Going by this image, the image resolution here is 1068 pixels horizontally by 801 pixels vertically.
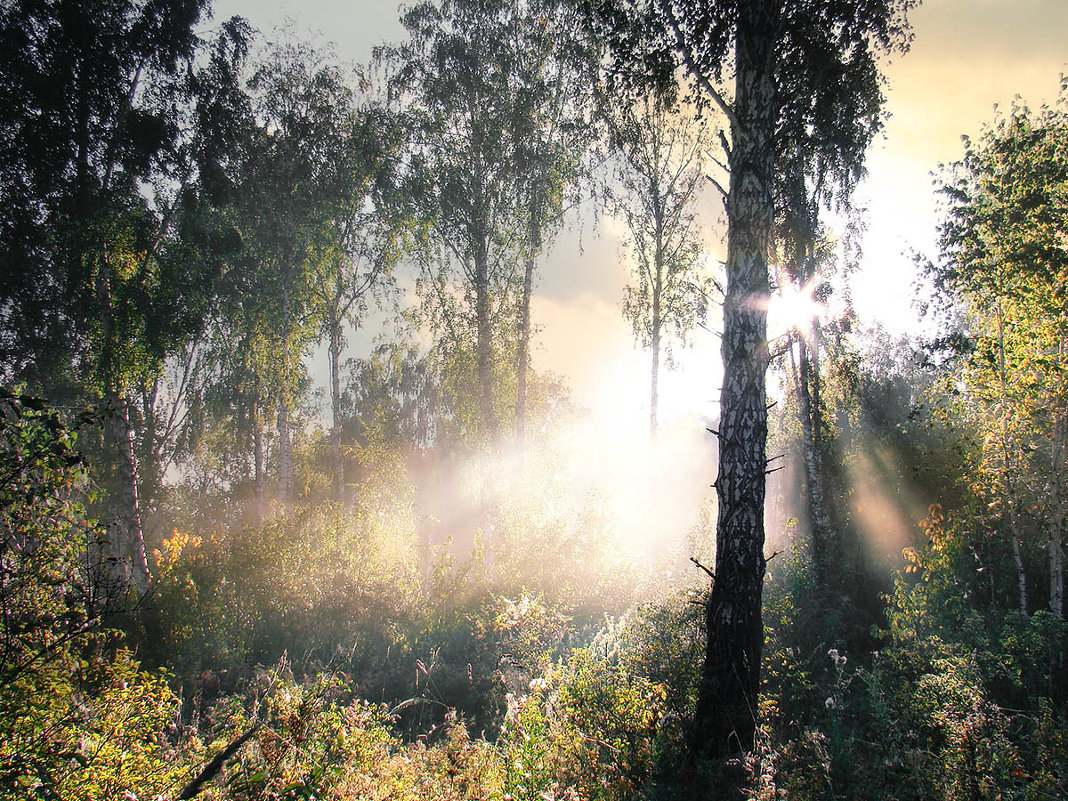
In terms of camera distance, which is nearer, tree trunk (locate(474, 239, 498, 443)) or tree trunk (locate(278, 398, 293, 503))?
tree trunk (locate(474, 239, 498, 443))

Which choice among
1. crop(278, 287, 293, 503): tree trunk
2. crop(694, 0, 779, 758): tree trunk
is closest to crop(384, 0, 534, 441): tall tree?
crop(278, 287, 293, 503): tree trunk

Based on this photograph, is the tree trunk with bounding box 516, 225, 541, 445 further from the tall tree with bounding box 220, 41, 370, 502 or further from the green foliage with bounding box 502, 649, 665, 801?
the green foliage with bounding box 502, 649, 665, 801

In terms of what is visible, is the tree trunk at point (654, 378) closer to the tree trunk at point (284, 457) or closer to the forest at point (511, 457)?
the forest at point (511, 457)

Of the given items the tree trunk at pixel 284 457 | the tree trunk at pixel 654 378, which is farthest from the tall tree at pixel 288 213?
the tree trunk at pixel 654 378

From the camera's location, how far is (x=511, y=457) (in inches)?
590

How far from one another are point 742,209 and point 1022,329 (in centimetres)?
578

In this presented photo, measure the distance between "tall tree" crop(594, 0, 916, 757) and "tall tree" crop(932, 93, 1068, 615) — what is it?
349 centimetres

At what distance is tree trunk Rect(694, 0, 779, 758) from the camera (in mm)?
4047

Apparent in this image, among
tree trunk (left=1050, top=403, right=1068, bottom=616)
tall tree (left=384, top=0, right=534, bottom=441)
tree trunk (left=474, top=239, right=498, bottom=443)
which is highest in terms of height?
tall tree (left=384, top=0, right=534, bottom=441)

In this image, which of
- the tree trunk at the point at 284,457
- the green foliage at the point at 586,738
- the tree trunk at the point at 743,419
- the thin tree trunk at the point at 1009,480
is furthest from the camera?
the tree trunk at the point at 284,457

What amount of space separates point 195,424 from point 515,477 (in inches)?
711

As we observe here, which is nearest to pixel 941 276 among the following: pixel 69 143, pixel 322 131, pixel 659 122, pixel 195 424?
pixel 659 122

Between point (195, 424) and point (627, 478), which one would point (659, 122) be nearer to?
point (627, 478)

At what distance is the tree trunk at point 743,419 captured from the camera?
405 cm
